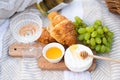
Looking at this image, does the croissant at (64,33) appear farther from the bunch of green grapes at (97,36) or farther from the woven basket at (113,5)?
the woven basket at (113,5)

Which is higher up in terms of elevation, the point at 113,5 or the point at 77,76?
the point at 113,5

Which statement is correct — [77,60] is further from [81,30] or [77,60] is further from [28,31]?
[28,31]

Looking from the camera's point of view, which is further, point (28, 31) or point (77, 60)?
point (28, 31)

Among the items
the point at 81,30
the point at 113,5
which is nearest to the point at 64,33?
the point at 81,30

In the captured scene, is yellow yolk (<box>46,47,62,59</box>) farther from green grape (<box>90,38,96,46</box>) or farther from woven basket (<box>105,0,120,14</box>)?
woven basket (<box>105,0,120,14</box>)

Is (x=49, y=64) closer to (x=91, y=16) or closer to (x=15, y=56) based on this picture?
(x=15, y=56)

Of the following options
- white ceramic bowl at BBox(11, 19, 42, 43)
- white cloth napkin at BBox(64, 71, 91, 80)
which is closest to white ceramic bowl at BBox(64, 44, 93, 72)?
white cloth napkin at BBox(64, 71, 91, 80)

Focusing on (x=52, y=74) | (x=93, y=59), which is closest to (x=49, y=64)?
(x=52, y=74)
